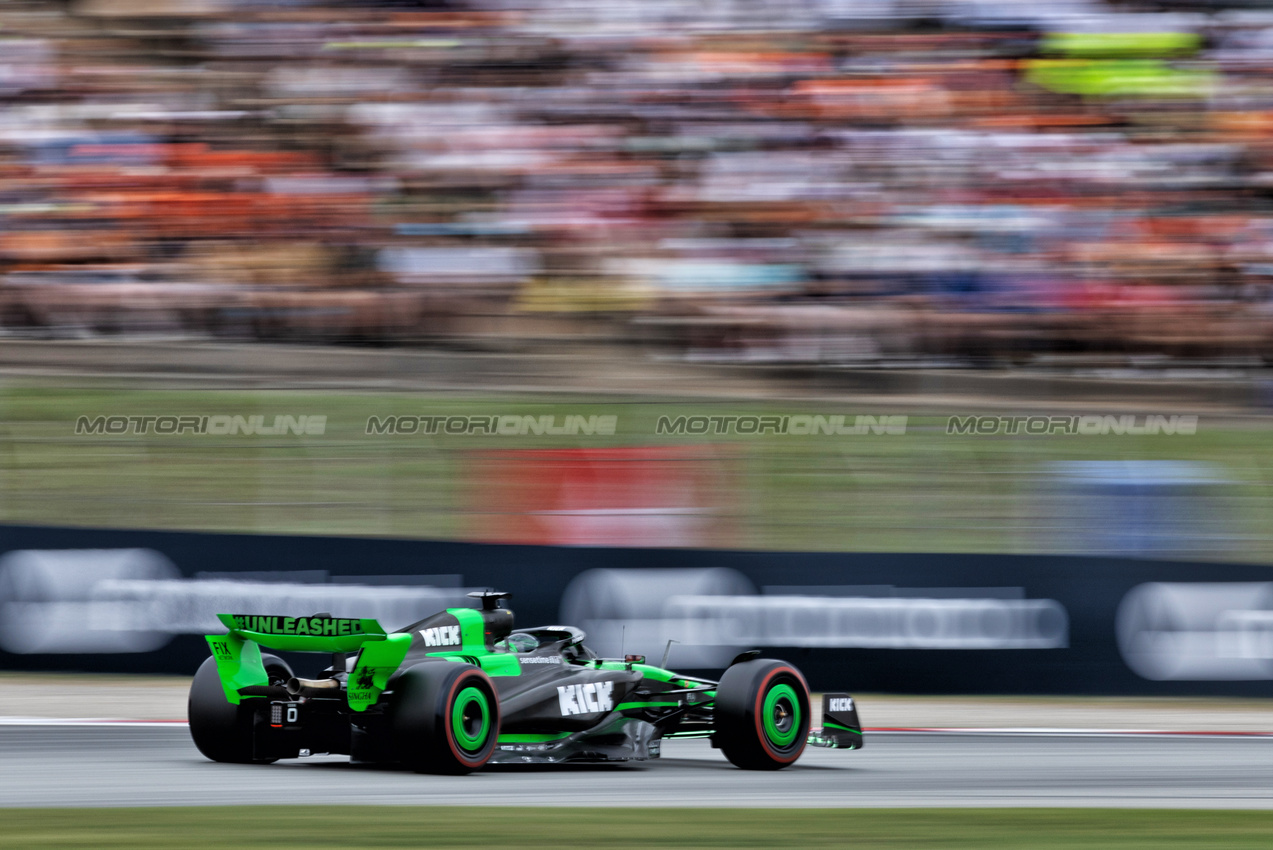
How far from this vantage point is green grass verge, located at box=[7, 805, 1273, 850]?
15.7 ft

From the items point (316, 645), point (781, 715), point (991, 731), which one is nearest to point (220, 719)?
point (316, 645)

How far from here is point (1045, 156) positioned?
46.0 ft

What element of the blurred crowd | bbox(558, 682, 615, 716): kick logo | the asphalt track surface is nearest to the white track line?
the asphalt track surface

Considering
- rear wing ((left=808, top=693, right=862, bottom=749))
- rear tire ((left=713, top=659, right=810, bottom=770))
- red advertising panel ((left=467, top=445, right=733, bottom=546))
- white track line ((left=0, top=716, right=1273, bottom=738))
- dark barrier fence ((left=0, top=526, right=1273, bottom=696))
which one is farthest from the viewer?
red advertising panel ((left=467, top=445, right=733, bottom=546))

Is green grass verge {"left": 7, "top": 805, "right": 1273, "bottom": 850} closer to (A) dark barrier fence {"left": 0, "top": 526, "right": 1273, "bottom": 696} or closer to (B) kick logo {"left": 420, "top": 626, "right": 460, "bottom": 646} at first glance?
(B) kick logo {"left": 420, "top": 626, "right": 460, "bottom": 646}

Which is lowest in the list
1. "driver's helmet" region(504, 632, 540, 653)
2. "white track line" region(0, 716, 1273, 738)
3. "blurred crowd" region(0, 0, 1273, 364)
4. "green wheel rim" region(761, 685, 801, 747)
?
"white track line" region(0, 716, 1273, 738)

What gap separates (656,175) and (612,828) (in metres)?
9.31

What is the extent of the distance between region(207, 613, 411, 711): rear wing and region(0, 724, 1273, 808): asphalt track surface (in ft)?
1.14

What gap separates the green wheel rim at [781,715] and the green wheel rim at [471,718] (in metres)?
1.35

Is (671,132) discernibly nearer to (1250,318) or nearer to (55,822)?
(1250,318)

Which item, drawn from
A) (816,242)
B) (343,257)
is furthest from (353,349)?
(816,242)

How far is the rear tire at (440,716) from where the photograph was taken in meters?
6.36

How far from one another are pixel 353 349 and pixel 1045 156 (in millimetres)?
6132

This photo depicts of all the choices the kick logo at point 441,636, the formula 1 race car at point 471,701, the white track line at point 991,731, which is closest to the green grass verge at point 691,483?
the white track line at point 991,731
